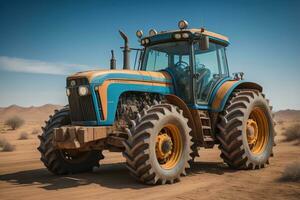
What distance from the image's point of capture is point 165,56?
9.24m

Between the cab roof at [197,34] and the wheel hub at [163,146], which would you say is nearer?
the wheel hub at [163,146]

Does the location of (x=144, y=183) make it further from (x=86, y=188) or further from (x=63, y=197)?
(x=63, y=197)

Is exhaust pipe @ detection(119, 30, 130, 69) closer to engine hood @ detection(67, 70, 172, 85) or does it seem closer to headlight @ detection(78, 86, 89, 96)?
engine hood @ detection(67, 70, 172, 85)

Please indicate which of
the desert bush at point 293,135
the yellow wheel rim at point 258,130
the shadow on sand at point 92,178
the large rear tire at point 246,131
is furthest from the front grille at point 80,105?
the desert bush at point 293,135

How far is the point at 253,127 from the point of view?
31.1ft

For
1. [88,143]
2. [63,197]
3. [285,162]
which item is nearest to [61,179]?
[88,143]

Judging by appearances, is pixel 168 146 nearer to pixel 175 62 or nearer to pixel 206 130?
pixel 206 130

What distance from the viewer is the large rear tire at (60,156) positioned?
802 centimetres

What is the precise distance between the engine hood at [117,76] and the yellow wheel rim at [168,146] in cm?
128

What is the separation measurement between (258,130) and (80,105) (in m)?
4.85

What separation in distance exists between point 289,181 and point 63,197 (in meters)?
4.04

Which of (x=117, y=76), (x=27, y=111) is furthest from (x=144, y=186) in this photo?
(x=27, y=111)

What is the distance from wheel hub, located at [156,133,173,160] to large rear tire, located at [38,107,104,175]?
2171mm

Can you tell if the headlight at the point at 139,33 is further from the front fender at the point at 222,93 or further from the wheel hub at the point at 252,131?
the wheel hub at the point at 252,131
